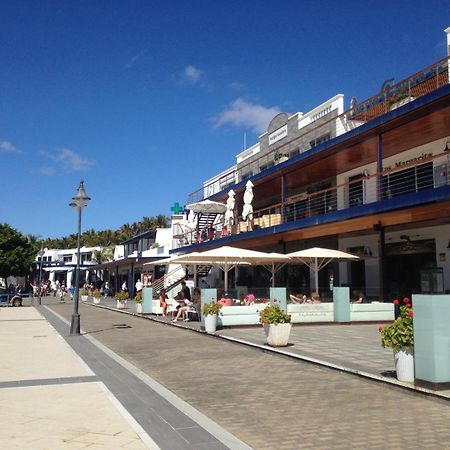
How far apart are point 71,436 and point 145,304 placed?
19.1m

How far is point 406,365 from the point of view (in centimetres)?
751

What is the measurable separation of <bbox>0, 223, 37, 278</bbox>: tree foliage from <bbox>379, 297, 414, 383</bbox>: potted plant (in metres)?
46.4

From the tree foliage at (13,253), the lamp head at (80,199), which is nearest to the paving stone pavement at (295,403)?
the lamp head at (80,199)

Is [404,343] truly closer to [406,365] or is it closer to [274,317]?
[406,365]

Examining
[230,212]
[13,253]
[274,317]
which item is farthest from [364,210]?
[13,253]

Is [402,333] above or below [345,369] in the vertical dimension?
above

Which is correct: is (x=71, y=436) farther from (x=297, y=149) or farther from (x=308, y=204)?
(x=297, y=149)

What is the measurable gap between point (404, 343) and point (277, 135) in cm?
2585

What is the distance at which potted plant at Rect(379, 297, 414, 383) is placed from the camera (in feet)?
24.3

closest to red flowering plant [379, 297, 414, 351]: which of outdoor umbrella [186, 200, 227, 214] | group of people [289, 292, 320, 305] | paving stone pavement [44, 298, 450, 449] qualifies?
paving stone pavement [44, 298, 450, 449]

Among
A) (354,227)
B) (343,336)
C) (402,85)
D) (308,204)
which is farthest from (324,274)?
(343,336)

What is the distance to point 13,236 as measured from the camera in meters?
50.0

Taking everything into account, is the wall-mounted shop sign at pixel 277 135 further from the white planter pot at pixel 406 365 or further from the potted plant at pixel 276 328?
the white planter pot at pixel 406 365

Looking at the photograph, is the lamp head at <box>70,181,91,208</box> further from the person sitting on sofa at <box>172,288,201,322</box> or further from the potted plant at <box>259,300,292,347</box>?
the potted plant at <box>259,300,292,347</box>
